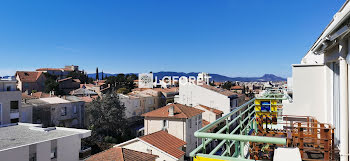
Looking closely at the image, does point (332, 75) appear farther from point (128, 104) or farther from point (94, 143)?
point (128, 104)

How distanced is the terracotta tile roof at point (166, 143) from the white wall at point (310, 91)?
12.4 metres

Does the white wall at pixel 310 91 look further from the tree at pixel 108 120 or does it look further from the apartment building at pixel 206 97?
the apartment building at pixel 206 97

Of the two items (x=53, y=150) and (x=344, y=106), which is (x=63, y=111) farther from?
(x=344, y=106)

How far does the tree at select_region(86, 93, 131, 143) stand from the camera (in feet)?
88.3

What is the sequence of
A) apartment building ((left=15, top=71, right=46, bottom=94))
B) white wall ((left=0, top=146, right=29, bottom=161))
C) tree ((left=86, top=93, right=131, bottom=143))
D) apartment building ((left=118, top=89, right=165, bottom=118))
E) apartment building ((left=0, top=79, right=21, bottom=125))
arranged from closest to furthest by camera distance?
white wall ((left=0, top=146, right=29, bottom=161)) → apartment building ((left=0, top=79, right=21, bottom=125)) → tree ((left=86, top=93, right=131, bottom=143)) → apartment building ((left=118, top=89, right=165, bottom=118)) → apartment building ((left=15, top=71, right=46, bottom=94))

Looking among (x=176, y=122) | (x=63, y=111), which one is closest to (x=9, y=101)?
(x=63, y=111)

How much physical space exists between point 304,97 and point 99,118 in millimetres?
25095

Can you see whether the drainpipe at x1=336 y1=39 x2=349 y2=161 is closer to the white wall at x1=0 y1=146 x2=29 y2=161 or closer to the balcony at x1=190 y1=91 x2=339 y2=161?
the balcony at x1=190 y1=91 x2=339 y2=161

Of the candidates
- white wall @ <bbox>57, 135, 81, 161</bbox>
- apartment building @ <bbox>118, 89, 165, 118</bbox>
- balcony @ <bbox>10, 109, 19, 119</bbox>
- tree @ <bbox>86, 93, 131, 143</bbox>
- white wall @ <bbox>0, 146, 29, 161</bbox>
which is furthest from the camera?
apartment building @ <bbox>118, 89, 165, 118</bbox>

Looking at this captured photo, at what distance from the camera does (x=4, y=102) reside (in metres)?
18.2

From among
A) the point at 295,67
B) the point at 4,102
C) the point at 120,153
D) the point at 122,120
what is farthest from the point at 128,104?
the point at 295,67

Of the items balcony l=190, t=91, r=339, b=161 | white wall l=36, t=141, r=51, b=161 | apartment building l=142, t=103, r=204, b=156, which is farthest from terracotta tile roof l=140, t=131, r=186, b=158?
balcony l=190, t=91, r=339, b=161

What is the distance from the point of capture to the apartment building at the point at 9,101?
1794 cm

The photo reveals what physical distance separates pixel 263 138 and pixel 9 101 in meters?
21.9
